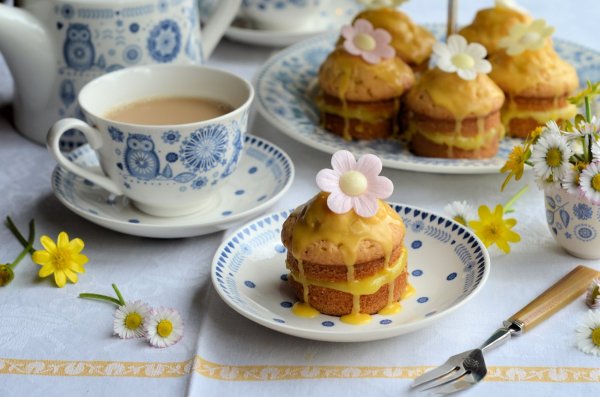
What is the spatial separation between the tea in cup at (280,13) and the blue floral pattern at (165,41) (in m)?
0.57

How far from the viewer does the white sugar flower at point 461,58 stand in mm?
1556

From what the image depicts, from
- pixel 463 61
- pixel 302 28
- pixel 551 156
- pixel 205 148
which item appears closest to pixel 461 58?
pixel 463 61

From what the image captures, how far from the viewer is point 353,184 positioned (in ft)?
3.67

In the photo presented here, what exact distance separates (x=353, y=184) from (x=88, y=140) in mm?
469

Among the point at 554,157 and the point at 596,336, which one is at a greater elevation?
the point at 554,157

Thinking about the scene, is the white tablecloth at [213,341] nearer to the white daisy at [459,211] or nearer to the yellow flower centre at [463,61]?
the white daisy at [459,211]

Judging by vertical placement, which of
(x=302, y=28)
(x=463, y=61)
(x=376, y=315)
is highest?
(x=463, y=61)

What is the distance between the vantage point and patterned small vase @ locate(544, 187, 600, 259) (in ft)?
4.10

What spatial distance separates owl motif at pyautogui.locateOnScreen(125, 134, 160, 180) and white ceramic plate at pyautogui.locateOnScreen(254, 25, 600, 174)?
350 millimetres

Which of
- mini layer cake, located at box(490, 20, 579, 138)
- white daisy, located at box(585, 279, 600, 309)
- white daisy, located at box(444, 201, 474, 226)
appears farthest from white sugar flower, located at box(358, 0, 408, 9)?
white daisy, located at box(585, 279, 600, 309)

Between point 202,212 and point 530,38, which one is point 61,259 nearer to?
point 202,212

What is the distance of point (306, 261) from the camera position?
1132 millimetres

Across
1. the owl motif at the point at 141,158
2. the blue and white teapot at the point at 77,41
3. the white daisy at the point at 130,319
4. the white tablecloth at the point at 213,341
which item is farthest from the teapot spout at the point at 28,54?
the white daisy at the point at 130,319

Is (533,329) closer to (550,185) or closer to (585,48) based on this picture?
(550,185)
